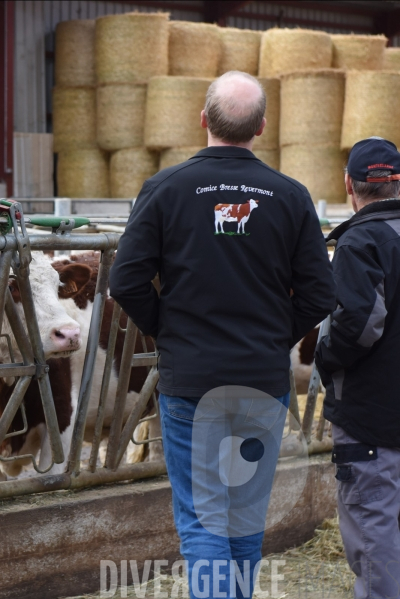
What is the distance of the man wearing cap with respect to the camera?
2.33 meters

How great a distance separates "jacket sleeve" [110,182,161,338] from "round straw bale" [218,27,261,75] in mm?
8881

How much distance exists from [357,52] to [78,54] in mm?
3664

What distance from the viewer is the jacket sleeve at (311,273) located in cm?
216

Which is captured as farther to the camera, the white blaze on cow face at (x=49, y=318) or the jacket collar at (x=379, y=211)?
the white blaze on cow face at (x=49, y=318)

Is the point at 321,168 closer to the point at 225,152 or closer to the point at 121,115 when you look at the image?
the point at 121,115

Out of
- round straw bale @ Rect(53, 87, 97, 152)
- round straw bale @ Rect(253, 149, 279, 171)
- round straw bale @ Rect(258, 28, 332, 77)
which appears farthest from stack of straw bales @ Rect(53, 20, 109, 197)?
round straw bale @ Rect(258, 28, 332, 77)

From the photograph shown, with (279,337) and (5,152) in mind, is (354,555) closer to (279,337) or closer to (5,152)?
(279,337)

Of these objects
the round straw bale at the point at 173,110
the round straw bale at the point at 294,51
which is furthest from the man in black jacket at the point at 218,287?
the round straw bale at the point at 294,51

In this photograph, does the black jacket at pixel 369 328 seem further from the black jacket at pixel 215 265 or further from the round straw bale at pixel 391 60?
the round straw bale at pixel 391 60

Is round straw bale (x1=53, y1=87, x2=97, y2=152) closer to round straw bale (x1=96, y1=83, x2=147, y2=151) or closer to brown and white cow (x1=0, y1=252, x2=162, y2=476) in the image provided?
round straw bale (x1=96, y1=83, x2=147, y2=151)

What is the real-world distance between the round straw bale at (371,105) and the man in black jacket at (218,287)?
755cm

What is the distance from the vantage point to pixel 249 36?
10.6 metres

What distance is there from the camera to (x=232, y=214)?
2.04m

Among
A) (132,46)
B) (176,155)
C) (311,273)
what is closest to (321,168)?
(176,155)
